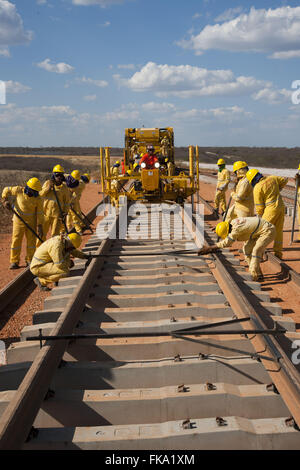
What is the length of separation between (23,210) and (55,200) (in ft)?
4.21

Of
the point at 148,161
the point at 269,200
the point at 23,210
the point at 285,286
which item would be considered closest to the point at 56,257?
the point at 23,210

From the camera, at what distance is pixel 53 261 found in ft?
19.4

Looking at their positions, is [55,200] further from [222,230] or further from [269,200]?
[269,200]

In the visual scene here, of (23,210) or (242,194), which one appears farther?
(242,194)

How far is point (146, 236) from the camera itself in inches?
332

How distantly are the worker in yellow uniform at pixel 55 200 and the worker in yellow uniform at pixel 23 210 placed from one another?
0.55 m

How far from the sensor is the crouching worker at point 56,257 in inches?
230

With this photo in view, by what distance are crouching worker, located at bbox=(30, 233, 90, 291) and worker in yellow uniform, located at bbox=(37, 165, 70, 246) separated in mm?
2592

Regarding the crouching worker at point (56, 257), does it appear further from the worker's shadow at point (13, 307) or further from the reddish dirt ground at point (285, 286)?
the reddish dirt ground at point (285, 286)

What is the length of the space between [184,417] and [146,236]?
5.84m

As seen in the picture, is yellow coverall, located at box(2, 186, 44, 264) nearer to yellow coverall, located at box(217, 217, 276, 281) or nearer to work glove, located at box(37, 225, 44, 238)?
work glove, located at box(37, 225, 44, 238)
